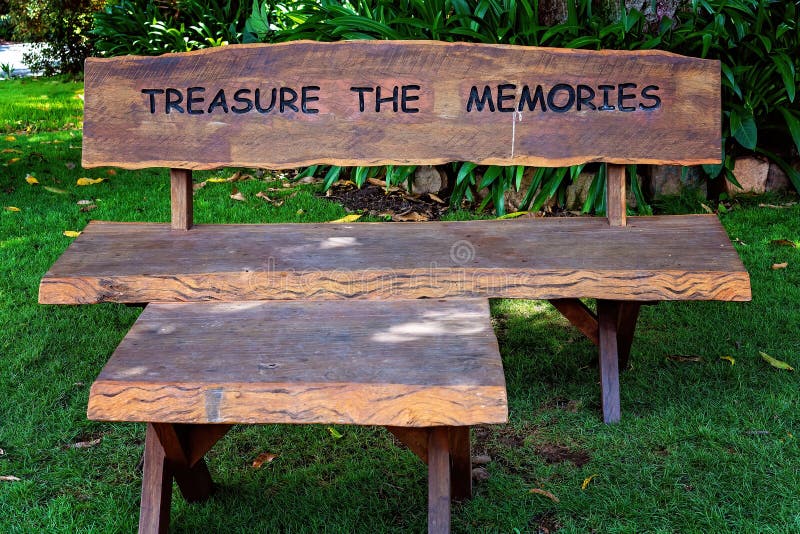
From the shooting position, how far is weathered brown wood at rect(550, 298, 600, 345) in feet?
10.7

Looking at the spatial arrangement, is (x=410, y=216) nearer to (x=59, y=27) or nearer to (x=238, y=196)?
(x=238, y=196)

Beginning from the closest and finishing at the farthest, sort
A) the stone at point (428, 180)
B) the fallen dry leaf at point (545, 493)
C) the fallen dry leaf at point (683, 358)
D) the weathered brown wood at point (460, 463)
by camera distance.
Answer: the weathered brown wood at point (460, 463) → the fallen dry leaf at point (545, 493) → the fallen dry leaf at point (683, 358) → the stone at point (428, 180)

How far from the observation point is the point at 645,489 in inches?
109

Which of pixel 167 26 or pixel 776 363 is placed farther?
pixel 167 26

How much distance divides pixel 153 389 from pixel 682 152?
79.9 inches

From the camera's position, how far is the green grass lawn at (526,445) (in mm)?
2680

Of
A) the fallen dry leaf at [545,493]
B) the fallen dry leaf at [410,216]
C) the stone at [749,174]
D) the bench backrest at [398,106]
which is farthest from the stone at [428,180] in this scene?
the fallen dry leaf at [545,493]

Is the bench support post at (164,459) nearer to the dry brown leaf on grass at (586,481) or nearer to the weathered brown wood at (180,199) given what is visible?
the weathered brown wood at (180,199)

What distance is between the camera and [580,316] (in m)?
3.29

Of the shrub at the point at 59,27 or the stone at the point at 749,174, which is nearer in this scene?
the stone at the point at 749,174

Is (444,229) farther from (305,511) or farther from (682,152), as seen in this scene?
(305,511)

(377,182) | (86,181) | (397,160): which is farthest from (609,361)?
(86,181)

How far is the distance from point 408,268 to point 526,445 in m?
0.79

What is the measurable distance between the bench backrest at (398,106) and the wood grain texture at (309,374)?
0.93m
